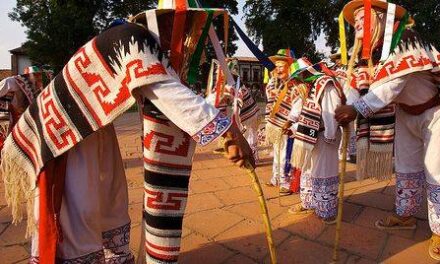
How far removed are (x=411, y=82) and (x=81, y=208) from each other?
2576 millimetres

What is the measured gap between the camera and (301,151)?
354cm

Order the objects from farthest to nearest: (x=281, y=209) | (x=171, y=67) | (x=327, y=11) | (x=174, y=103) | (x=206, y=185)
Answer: (x=327, y=11), (x=206, y=185), (x=281, y=209), (x=171, y=67), (x=174, y=103)

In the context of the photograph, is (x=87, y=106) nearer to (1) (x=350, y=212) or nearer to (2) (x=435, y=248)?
(2) (x=435, y=248)

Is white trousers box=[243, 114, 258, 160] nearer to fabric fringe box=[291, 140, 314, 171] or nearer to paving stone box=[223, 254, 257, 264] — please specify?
fabric fringe box=[291, 140, 314, 171]

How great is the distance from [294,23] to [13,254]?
97.6ft

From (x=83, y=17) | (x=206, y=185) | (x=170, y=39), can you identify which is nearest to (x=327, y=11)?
(x=83, y=17)

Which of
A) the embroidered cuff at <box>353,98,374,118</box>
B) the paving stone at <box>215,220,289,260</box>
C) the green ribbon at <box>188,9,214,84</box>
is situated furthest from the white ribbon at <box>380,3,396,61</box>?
the paving stone at <box>215,220,289,260</box>

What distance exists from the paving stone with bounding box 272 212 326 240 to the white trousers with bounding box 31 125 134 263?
180 cm

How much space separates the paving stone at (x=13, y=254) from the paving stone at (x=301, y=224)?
215 cm

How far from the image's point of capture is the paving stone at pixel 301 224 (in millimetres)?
3385

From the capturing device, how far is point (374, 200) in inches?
168

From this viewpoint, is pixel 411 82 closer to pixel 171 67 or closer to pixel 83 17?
pixel 171 67

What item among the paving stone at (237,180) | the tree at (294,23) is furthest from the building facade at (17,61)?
the paving stone at (237,180)

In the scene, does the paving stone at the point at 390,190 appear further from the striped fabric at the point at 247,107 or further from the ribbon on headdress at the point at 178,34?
the ribbon on headdress at the point at 178,34
